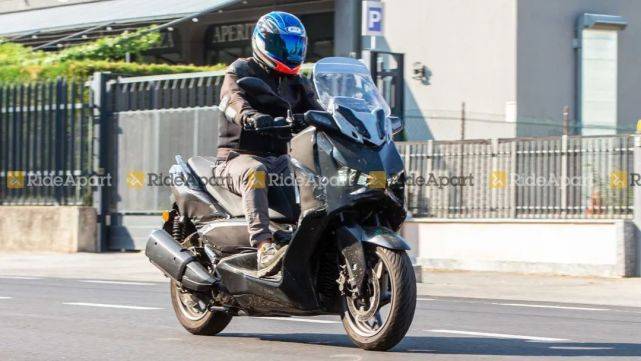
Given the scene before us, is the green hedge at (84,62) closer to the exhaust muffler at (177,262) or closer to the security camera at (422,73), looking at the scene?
the security camera at (422,73)

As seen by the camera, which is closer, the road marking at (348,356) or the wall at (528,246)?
the road marking at (348,356)

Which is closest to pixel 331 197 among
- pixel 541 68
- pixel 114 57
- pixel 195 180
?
pixel 195 180

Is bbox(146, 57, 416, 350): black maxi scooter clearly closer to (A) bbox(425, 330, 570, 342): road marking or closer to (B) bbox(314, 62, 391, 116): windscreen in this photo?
(B) bbox(314, 62, 391, 116): windscreen

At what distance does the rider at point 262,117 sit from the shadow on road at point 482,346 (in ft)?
2.70

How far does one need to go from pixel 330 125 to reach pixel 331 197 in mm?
410

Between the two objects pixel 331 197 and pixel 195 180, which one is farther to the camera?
pixel 195 180

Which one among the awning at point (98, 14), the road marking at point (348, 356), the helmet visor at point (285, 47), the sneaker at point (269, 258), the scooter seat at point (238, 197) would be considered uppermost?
the awning at point (98, 14)

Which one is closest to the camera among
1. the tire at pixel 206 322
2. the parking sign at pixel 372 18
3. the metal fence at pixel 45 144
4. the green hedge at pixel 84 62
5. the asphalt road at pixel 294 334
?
the asphalt road at pixel 294 334

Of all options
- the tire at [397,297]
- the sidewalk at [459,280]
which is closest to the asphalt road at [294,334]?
the tire at [397,297]

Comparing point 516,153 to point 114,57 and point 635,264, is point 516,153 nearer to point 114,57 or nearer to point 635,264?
point 635,264

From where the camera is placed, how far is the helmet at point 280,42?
324 inches

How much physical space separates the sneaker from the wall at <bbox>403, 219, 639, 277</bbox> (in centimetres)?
972

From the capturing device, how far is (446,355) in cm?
760

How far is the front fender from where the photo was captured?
7344 mm
